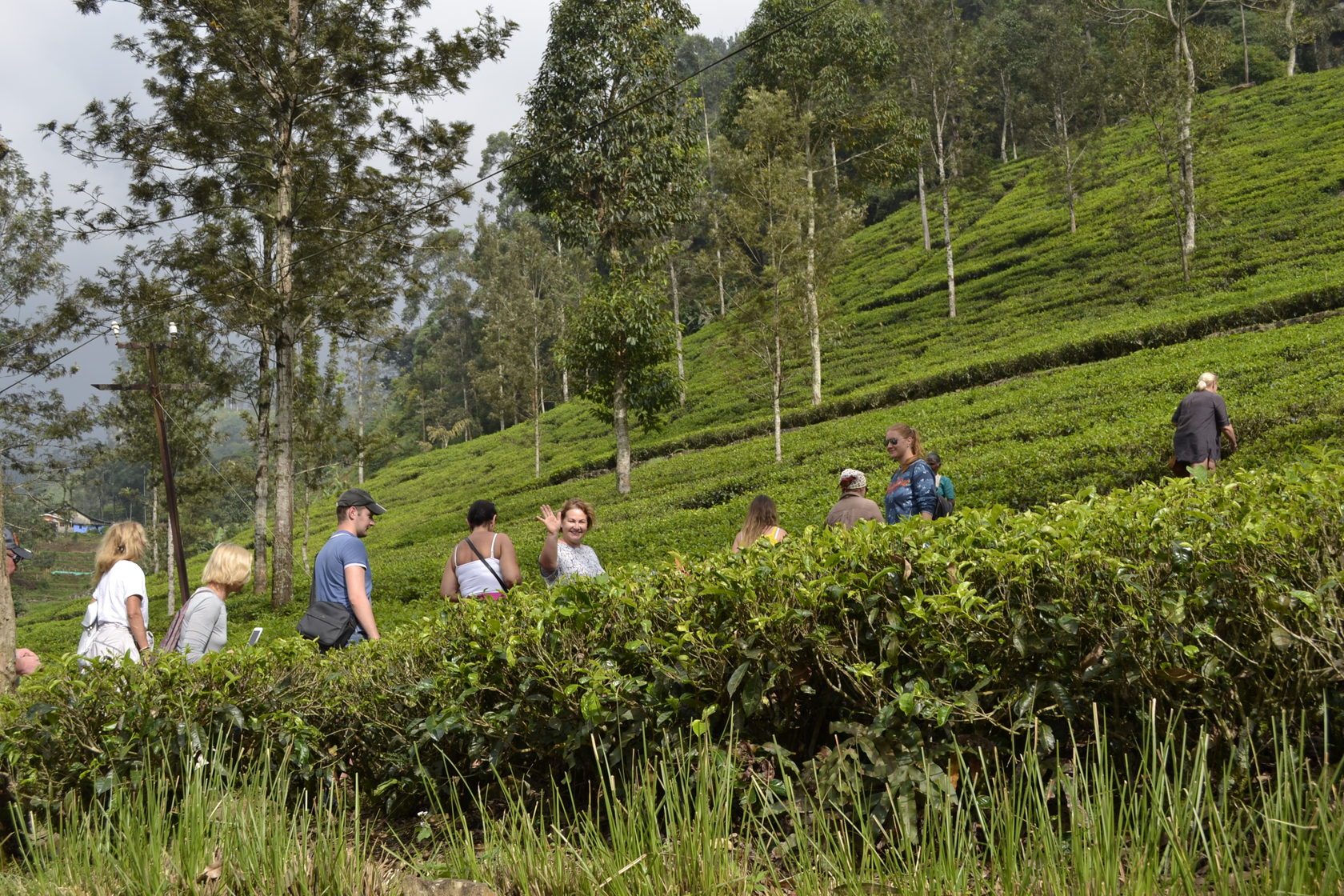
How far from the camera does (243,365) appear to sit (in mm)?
22969

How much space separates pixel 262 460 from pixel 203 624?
18853mm

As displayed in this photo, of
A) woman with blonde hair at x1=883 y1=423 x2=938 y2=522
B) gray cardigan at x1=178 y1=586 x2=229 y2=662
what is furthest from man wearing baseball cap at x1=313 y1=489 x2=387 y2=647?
woman with blonde hair at x1=883 y1=423 x2=938 y2=522

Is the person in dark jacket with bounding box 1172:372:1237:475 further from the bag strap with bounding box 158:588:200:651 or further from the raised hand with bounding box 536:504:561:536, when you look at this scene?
the bag strap with bounding box 158:588:200:651

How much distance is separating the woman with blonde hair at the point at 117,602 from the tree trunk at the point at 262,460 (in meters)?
16.7

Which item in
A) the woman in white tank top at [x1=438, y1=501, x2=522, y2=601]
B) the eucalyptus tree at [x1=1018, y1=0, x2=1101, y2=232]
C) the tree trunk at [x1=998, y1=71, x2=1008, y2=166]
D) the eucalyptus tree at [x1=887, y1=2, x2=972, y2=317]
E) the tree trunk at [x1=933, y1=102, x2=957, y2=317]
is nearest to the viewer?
the woman in white tank top at [x1=438, y1=501, x2=522, y2=601]

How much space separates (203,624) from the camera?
5379 mm

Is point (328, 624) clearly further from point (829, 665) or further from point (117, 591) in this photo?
point (829, 665)

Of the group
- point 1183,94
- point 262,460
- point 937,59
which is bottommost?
point 262,460

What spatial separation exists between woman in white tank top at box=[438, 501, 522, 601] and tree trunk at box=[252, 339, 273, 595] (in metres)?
17.7

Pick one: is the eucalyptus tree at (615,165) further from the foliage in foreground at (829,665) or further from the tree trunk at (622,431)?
the foliage in foreground at (829,665)

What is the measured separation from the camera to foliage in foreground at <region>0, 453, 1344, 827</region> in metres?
2.86

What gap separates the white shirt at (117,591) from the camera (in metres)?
5.86

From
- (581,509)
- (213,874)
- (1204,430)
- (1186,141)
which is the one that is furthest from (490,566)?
(1186,141)

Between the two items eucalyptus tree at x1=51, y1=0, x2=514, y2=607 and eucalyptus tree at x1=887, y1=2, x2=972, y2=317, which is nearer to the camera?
eucalyptus tree at x1=51, y1=0, x2=514, y2=607
